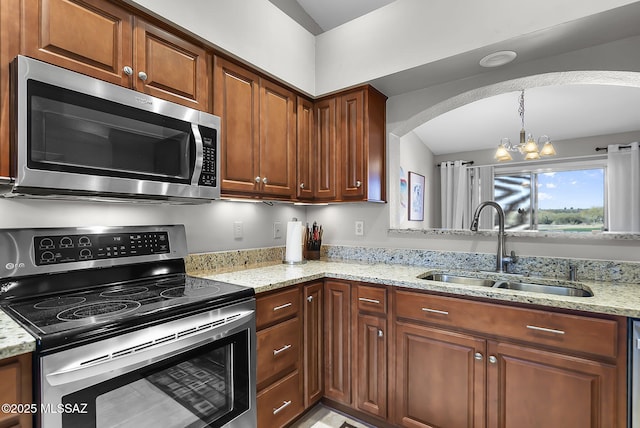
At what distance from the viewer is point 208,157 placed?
1715 millimetres

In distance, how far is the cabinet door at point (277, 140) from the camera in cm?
212

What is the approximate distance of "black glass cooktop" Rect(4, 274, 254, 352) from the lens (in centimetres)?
100

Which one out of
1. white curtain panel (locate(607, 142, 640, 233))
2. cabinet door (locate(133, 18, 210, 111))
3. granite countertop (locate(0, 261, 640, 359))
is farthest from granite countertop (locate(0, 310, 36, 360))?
white curtain panel (locate(607, 142, 640, 233))

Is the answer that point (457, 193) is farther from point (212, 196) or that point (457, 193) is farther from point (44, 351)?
point (44, 351)

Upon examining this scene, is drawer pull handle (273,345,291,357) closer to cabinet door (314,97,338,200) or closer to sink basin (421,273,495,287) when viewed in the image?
sink basin (421,273,495,287)

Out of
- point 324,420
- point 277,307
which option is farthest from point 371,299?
point 324,420

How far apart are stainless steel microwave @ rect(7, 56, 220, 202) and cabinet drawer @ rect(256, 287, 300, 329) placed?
0.63 m

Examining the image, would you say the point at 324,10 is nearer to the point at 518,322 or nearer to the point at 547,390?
the point at 518,322

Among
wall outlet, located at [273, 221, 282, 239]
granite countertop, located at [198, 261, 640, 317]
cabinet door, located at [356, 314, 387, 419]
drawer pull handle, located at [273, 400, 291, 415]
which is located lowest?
drawer pull handle, located at [273, 400, 291, 415]

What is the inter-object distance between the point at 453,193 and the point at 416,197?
1.02 m

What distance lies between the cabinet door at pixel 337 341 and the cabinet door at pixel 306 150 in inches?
29.1

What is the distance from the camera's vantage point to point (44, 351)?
0.91 meters

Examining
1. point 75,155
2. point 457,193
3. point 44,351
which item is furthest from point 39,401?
point 457,193

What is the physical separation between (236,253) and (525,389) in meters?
1.77
